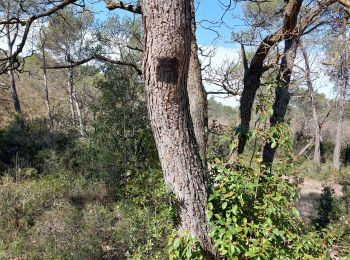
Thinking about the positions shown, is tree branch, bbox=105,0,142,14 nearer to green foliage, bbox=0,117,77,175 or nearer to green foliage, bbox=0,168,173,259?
green foliage, bbox=0,168,173,259

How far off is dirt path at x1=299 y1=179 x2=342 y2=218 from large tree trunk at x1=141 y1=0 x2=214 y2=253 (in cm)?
668

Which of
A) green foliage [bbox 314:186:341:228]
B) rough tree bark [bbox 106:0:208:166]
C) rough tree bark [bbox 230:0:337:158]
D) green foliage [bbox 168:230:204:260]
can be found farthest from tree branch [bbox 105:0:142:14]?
green foliage [bbox 314:186:341:228]

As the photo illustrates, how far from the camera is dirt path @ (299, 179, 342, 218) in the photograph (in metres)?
8.49

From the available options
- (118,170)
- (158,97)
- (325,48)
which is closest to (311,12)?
(325,48)

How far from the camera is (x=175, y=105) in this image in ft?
6.08

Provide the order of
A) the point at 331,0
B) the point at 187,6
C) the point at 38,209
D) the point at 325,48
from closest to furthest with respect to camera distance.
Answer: the point at 187,6 < the point at 331,0 < the point at 325,48 < the point at 38,209

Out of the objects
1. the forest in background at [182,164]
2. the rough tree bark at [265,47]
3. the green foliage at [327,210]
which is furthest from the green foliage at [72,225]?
the green foliage at [327,210]

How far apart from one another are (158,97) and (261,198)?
3.78ft

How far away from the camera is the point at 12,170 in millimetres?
8578

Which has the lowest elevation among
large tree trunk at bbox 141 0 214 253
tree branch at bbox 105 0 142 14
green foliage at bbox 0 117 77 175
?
green foliage at bbox 0 117 77 175

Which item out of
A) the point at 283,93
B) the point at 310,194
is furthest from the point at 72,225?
the point at 310,194

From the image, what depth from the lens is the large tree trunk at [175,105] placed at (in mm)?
1650

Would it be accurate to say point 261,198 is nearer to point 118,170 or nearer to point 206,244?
point 206,244

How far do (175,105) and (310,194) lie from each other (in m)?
10.8
